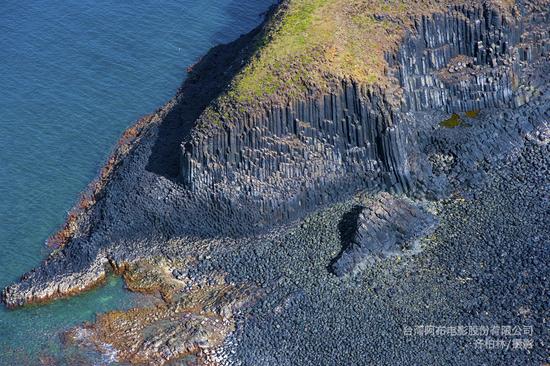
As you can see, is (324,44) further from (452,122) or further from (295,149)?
(452,122)

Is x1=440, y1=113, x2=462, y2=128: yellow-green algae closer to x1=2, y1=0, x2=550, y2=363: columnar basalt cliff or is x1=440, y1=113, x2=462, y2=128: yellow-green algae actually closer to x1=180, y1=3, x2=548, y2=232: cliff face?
x1=2, y1=0, x2=550, y2=363: columnar basalt cliff

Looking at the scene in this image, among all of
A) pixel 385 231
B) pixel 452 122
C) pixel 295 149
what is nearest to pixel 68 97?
pixel 295 149

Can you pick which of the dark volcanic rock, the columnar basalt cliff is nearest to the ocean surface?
the columnar basalt cliff

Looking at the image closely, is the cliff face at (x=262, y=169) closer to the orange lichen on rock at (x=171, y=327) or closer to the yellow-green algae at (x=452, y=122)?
the yellow-green algae at (x=452, y=122)

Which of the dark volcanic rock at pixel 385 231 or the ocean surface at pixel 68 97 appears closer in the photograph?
the dark volcanic rock at pixel 385 231

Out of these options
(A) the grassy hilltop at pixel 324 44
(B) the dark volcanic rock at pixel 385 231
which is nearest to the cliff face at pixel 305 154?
(A) the grassy hilltop at pixel 324 44

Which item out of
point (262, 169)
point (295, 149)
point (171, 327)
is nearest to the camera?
point (171, 327)
